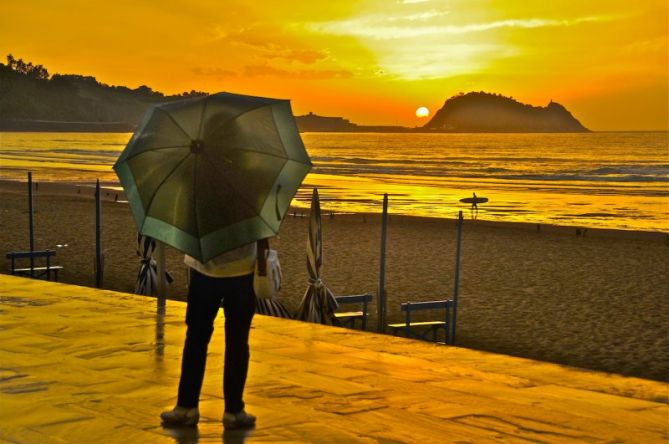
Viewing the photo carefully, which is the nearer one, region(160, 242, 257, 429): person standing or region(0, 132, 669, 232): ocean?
region(160, 242, 257, 429): person standing

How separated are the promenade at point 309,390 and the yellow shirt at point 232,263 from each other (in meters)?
0.93

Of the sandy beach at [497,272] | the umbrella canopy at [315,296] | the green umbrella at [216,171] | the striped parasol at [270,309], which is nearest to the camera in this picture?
the green umbrella at [216,171]

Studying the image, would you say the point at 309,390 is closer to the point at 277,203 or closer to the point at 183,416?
the point at 183,416

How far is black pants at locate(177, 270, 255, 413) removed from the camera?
17.3 ft

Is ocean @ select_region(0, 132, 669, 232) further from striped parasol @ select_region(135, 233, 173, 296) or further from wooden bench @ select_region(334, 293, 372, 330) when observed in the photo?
striped parasol @ select_region(135, 233, 173, 296)

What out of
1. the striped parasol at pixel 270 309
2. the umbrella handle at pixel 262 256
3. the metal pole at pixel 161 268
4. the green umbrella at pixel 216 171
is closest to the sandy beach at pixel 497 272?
the striped parasol at pixel 270 309

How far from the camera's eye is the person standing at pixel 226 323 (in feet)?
17.2

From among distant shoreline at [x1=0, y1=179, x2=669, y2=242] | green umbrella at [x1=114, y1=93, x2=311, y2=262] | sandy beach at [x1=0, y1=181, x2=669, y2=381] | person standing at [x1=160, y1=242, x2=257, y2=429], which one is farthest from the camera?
distant shoreline at [x1=0, y1=179, x2=669, y2=242]

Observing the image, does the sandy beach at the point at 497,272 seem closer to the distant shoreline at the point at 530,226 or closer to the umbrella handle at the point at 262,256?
the distant shoreline at the point at 530,226

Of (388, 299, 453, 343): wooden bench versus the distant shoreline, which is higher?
(388, 299, 453, 343): wooden bench

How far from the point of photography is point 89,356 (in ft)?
24.8

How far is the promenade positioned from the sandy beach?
4.46m

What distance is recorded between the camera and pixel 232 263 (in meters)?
5.23

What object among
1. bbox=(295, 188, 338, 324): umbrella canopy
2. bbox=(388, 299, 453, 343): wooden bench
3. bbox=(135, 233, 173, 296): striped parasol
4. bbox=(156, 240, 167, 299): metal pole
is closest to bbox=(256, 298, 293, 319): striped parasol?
bbox=(295, 188, 338, 324): umbrella canopy
